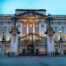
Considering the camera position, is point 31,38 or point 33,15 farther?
point 31,38

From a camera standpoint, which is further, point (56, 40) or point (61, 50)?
point (56, 40)

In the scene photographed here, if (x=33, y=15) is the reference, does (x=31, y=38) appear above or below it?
below

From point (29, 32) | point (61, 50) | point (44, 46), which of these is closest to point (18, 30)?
point (29, 32)

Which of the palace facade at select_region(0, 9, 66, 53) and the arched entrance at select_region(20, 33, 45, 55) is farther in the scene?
the arched entrance at select_region(20, 33, 45, 55)

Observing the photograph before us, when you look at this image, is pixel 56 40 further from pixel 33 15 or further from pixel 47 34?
pixel 33 15

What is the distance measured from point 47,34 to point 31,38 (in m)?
0.98

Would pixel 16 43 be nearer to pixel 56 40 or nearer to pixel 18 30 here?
pixel 18 30

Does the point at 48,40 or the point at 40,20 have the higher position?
the point at 40,20

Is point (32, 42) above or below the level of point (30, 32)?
below

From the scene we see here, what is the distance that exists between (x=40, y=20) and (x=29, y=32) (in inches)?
29.5

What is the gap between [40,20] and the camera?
500 inches

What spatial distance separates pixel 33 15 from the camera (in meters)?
12.0

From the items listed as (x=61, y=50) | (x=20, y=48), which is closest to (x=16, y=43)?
(x=20, y=48)

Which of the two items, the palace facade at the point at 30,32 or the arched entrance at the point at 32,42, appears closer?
the palace facade at the point at 30,32
